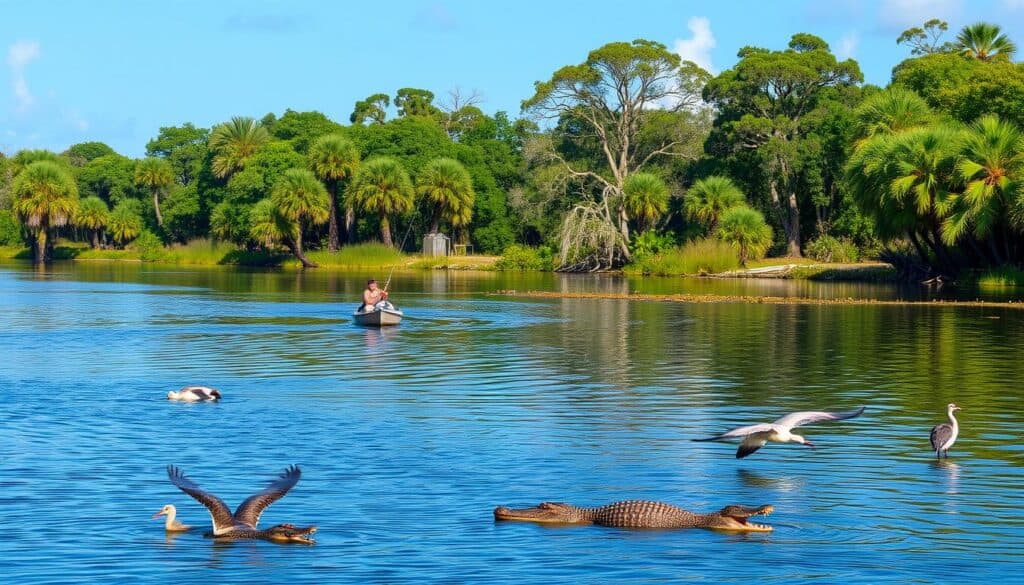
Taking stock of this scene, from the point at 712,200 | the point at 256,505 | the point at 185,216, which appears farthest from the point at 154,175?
the point at 256,505

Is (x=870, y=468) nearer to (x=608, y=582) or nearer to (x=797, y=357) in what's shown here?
(x=608, y=582)

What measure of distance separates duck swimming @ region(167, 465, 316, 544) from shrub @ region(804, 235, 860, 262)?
67.4 meters

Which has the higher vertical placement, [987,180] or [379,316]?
[987,180]

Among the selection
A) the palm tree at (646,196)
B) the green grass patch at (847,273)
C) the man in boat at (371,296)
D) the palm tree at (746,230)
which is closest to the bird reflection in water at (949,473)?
the man in boat at (371,296)

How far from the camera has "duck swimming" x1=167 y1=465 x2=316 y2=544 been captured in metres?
12.2

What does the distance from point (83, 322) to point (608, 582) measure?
32.8 metres

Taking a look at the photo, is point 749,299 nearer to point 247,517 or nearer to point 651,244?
point 651,244

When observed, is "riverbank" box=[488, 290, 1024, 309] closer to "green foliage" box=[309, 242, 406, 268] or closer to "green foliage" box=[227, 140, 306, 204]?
"green foliage" box=[309, 242, 406, 268]

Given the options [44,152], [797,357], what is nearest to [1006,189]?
[797,357]

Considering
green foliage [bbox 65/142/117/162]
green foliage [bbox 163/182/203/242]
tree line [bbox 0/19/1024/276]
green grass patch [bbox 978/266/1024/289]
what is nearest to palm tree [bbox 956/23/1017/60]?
tree line [bbox 0/19/1024/276]

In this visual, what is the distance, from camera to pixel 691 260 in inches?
3068

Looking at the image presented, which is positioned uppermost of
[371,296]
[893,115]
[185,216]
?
[893,115]

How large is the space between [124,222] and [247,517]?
11087 centimetres

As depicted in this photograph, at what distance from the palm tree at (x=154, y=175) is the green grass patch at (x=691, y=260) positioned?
179 feet
